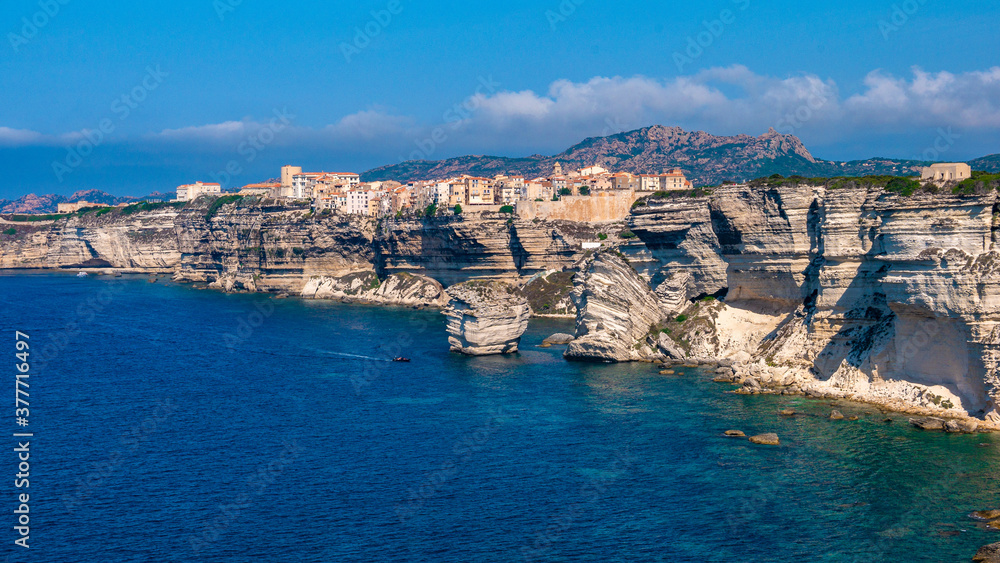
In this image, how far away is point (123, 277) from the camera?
5802 inches

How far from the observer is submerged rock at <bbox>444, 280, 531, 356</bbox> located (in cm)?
6388

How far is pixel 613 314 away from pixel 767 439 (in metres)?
22.5

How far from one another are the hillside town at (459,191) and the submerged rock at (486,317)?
Answer: 3628cm

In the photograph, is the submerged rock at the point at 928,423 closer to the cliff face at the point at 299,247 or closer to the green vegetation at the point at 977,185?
the green vegetation at the point at 977,185

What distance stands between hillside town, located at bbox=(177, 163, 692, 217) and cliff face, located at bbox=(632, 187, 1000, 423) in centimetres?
4065

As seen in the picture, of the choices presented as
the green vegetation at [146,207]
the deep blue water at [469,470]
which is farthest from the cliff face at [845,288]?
the green vegetation at [146,207]

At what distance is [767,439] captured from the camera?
40.4 meters

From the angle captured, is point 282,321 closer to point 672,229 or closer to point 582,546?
point 672,229

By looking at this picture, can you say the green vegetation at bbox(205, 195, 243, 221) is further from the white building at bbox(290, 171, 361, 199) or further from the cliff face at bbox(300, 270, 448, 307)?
the cliff face at bbox(300, 270, 448, 307)

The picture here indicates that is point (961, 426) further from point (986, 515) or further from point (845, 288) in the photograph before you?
point (845, 288)

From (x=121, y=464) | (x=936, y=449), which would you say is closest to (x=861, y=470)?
(x=936, y=449)

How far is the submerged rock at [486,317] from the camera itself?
63875 mm

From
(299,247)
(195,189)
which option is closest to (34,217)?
(195,189)

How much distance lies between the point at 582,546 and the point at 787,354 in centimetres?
2734
